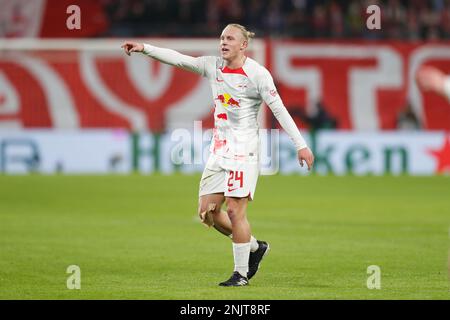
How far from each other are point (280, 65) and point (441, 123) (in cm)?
440

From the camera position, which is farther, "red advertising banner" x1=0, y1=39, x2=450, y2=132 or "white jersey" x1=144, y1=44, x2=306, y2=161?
"red advertising banner" x1=0, y1=39, x2=450, y2=132

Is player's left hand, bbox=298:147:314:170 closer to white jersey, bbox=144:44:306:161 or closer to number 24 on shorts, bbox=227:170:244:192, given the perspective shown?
white jersey, bbox=144:44:306:161

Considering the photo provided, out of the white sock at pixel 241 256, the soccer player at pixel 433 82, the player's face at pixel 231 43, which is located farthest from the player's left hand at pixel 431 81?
the white sock at pixel 241 256

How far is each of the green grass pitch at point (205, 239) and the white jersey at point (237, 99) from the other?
1.27 m

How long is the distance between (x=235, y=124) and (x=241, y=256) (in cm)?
118

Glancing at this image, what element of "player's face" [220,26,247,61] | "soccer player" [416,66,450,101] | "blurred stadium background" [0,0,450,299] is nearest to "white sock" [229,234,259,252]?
"player's face" [220,26,247,61]

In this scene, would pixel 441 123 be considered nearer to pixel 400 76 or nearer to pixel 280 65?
pixel 400 76

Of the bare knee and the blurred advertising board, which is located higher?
the bare knee

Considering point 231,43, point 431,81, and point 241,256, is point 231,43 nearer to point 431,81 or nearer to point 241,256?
point 241,256

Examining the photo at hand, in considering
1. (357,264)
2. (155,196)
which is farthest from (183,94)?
(357,264)

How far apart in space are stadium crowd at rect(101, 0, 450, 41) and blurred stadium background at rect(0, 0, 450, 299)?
1.5 inches

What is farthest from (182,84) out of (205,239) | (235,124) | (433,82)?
(433,82)

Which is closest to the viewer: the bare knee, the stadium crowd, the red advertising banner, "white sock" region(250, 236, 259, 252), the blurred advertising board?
the bare knee

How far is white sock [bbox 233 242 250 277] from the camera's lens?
10.2 meters
